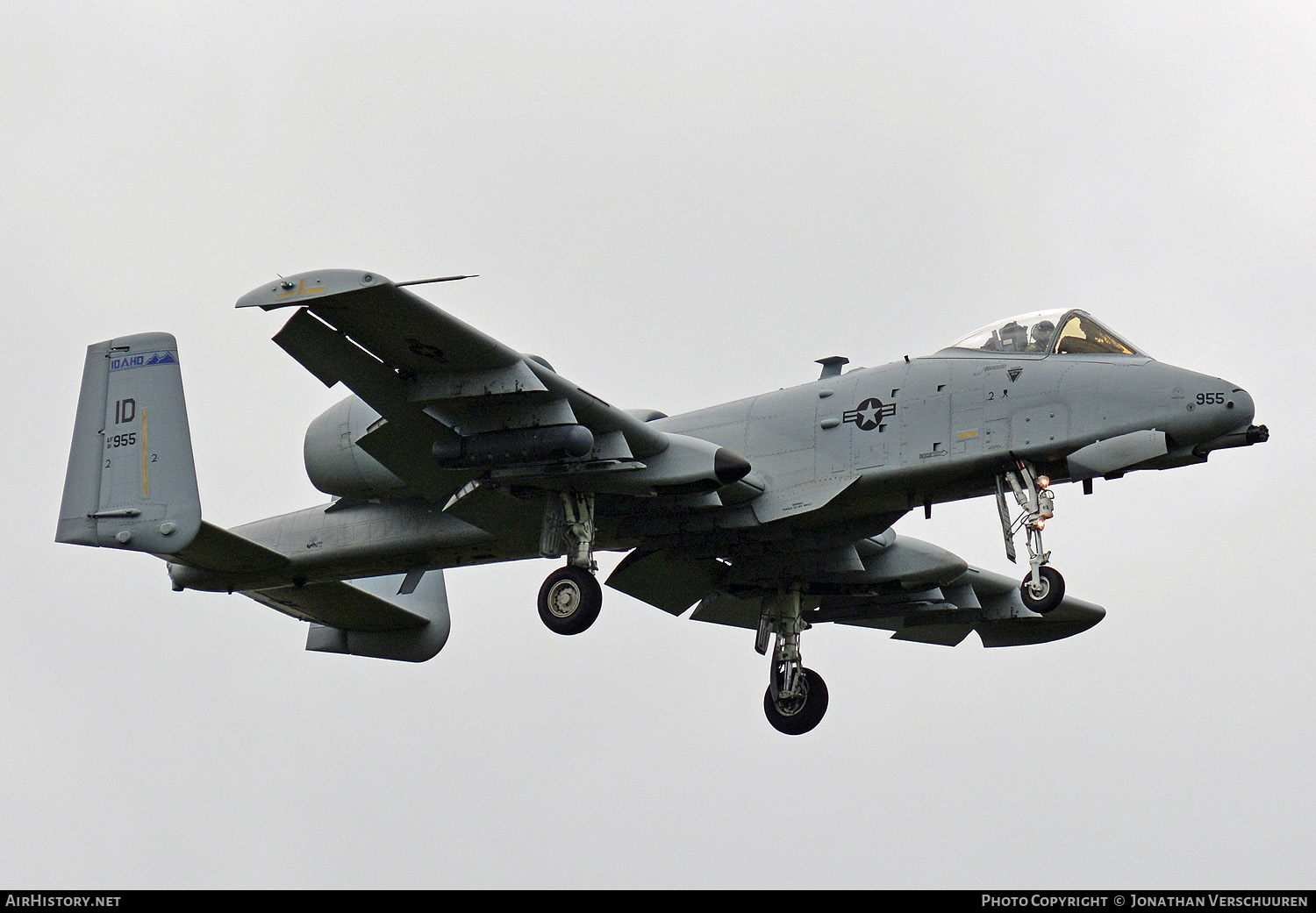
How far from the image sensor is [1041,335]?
77.9 feet

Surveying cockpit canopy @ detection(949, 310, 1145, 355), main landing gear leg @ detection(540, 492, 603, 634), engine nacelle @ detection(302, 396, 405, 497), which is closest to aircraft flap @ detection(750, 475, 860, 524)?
main landing gear leg @ detection(540, 492, 603, 634)

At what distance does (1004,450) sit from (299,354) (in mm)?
9088

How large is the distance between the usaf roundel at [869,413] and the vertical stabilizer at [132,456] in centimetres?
934

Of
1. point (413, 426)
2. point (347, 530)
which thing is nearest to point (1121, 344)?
point (413, 426)

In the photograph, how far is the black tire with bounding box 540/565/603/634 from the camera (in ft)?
76.3

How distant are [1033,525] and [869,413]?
2.67m

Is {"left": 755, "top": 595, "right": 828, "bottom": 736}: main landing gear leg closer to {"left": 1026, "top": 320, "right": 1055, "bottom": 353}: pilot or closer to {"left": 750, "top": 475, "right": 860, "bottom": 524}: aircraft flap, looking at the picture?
{"left": 750, "top": 475, "right": 860, "bottom": 524}: aircraft flap

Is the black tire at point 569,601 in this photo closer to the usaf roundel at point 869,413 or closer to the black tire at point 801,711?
the usaf roundel at point 869,413

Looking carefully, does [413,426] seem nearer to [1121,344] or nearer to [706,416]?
[706,416]

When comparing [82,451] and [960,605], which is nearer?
[82,451]

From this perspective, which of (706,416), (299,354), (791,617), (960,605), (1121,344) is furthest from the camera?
(960,605)

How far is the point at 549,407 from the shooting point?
2258 cm

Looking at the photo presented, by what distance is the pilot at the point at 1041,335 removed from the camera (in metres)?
23.6

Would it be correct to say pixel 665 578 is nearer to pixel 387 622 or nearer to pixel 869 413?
pixel 387 622
